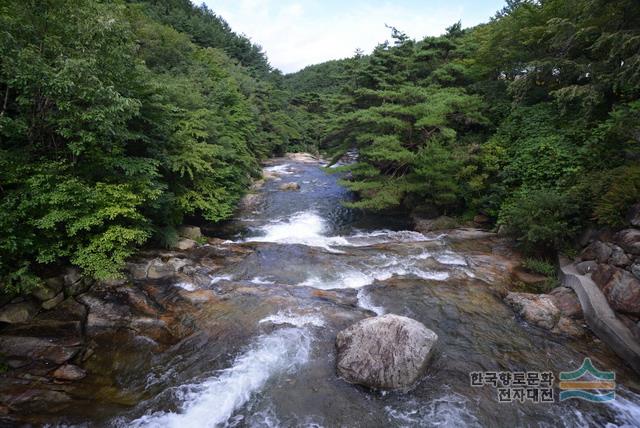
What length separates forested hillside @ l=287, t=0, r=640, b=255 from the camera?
8.01 metres

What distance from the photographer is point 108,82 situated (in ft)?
23.3

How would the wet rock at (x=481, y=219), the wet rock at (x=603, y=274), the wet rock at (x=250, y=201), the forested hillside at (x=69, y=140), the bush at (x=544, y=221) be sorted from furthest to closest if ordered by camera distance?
the wet rock at (x=250, y=201) → the wet rock at (x=481, y=219) → the bush at (x=544, y=221) → the wet rock at (x=603, y=274) → the forested hillside at (x=69, y=140)

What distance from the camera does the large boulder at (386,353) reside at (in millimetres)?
5141

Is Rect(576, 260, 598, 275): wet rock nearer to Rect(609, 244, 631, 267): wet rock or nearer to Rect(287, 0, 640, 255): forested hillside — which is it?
Rect(609, 244, 631, 267): wet rock

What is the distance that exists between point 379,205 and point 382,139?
2706 mm

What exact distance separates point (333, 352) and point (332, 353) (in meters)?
0.03

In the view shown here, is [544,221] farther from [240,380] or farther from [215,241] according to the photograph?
[215,241]

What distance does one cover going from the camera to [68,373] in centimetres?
518

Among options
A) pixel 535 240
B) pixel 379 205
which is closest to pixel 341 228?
pixel 379 205

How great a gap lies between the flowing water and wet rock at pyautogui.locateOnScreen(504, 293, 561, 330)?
9.0 inches

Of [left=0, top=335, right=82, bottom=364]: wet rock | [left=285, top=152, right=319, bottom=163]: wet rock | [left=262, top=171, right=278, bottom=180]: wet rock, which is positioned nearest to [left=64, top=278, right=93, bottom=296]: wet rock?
[left=0, top=335, right=82, bottom=364]: wet rock

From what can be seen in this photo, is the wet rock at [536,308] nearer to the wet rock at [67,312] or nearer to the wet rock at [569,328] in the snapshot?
the wet rock at [569,328]

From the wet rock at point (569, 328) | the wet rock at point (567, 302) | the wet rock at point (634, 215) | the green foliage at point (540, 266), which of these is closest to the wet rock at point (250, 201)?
the green foliage at point (540, 266)

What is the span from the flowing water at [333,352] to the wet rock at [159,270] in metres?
0.65
